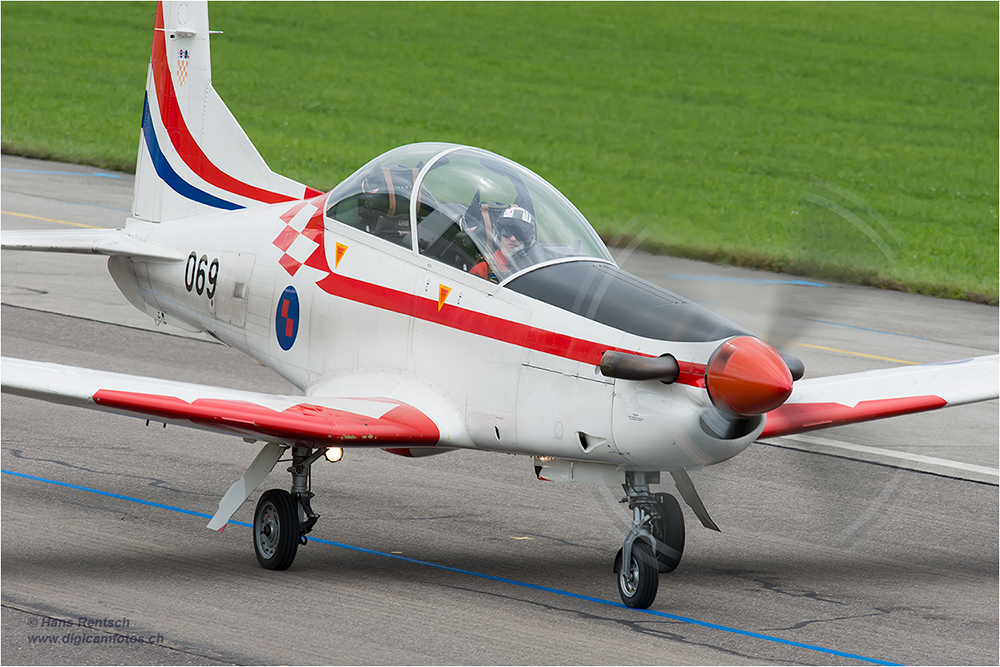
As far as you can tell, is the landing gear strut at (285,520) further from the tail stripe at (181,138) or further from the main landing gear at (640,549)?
the tail stripe at (181,138)

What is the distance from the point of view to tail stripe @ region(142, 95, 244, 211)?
12.1 metres

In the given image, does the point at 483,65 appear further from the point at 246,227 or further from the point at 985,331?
the point at 246,227

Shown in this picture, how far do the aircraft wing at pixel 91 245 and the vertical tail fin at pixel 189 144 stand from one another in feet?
1.75

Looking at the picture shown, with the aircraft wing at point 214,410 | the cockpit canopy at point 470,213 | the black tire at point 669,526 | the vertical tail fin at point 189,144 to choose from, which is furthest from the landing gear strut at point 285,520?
the vertical tail fin at point 189,144

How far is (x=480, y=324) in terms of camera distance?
870 cm

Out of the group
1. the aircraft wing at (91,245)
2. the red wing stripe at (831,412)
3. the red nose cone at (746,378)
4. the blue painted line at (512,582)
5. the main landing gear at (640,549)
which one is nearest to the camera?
the red nose cone at (746,378)

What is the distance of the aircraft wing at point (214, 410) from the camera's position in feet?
27.3

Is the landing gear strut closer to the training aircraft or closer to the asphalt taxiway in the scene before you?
the training aircraft

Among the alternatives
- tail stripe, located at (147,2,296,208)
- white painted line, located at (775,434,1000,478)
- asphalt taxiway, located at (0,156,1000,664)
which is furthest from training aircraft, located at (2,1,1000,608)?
white painted line, located at (775,434,1000,478)

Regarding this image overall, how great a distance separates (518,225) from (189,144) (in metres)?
4.73

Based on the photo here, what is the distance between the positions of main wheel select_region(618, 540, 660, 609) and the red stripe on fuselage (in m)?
1.22

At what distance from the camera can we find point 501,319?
8555mm

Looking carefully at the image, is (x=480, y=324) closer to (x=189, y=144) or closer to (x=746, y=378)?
(x=746, y=378)

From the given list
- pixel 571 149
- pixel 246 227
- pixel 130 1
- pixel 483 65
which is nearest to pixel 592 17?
pixel 483 65
